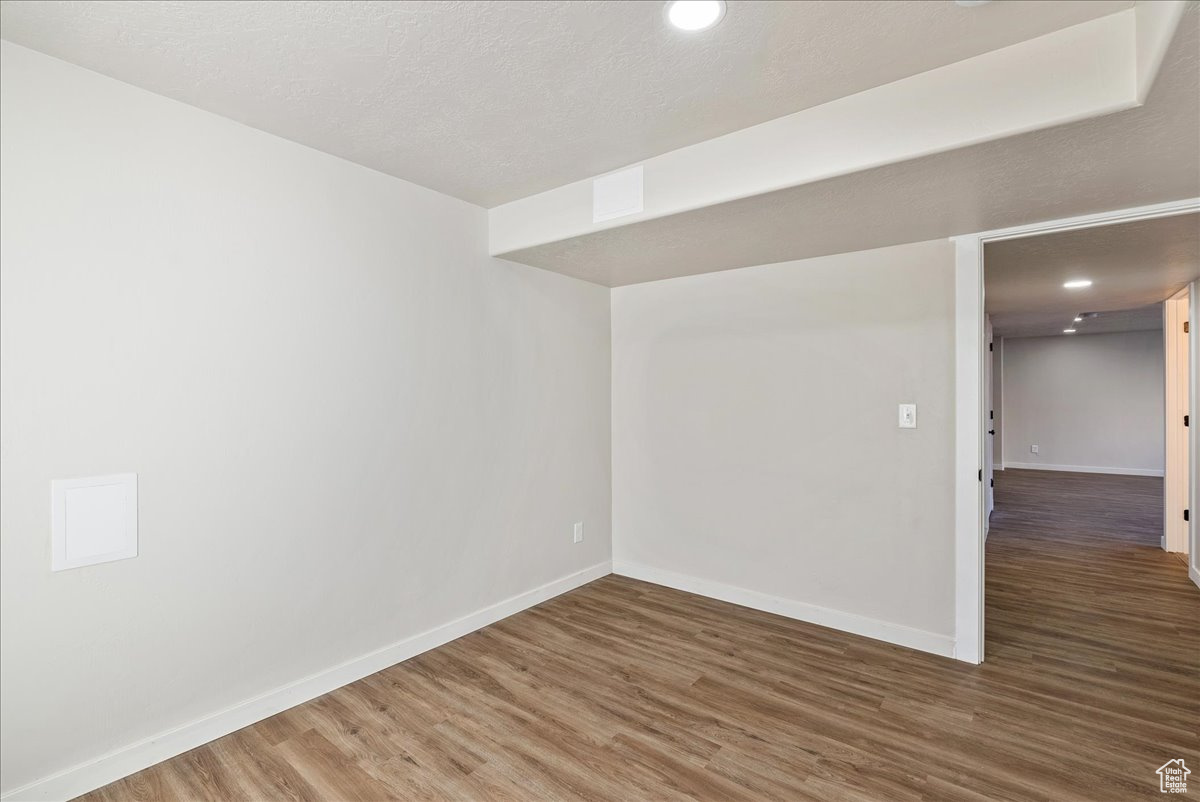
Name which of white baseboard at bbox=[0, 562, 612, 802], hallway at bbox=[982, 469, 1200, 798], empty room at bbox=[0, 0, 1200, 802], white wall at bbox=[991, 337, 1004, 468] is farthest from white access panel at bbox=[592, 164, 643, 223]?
white wall at bbox=[991, 337, 1004, 468]

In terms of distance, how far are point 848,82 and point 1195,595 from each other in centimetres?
431

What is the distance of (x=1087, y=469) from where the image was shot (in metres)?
9.09

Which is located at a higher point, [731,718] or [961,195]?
[961,195]

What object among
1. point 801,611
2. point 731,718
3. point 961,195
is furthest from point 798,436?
point 731,718

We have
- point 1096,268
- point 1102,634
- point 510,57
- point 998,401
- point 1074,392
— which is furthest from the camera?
point 998,401

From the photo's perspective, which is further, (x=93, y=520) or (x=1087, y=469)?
(x=1087, y=469)

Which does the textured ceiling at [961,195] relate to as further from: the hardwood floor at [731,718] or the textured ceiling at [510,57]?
the hardwood floor at [731,718]

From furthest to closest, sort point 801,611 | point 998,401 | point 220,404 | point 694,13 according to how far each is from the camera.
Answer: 1. point 998,401
2. point 801,611
3. point 220,404
4. point 694,13

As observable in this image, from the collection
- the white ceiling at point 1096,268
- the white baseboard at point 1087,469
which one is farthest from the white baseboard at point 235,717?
the white baseboard at point 1087,469

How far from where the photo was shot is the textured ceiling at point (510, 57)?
1.59 m

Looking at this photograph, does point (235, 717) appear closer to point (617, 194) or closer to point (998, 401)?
point (617, 194)

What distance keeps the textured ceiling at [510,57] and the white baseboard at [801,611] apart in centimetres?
270

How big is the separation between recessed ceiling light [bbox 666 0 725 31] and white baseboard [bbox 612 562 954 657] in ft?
10.0

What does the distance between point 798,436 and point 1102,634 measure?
1979 millimetres
